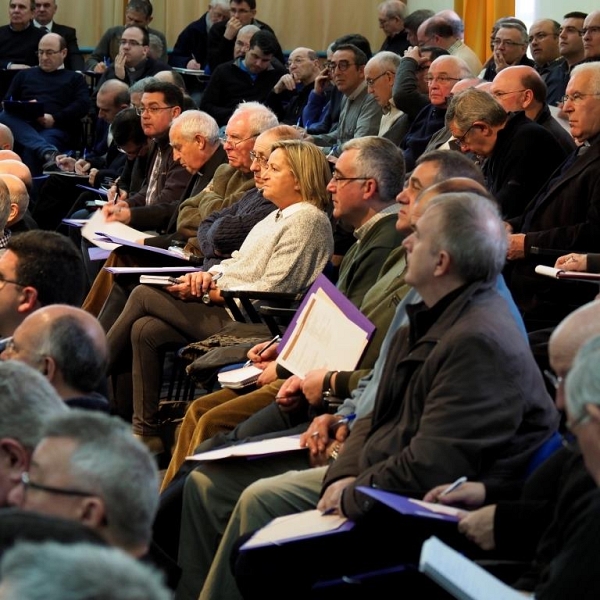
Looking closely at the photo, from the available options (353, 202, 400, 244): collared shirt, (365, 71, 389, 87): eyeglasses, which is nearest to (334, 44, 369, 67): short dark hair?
(365, 71, 389, 87): eyeglasses

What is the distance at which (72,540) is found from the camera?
1.65 m

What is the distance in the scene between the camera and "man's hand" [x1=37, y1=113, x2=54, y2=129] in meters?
10.1

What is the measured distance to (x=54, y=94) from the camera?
414 inches

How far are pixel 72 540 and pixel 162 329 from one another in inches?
130

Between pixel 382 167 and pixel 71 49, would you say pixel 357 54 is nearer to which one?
pixel 382 167

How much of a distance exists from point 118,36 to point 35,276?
27.5 ft

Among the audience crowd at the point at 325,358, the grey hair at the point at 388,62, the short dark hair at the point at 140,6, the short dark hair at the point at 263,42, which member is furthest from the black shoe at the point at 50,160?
the grey hair at the point at 388,62

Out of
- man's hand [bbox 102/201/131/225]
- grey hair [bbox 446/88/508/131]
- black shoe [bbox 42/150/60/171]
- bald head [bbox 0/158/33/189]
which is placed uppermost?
grey hair [bbox 446/88/508/131]

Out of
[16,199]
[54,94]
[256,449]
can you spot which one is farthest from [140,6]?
[256,449]

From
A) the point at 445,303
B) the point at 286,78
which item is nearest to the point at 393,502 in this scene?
the point at 445,303

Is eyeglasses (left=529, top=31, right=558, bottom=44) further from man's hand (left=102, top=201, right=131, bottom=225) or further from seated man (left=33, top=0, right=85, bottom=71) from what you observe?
seated man (left=33, top=0, right=85, bottom=71)

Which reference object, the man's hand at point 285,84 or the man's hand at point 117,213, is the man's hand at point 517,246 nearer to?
the man's hand at point 117,213

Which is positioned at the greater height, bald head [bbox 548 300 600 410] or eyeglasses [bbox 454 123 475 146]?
bald head [bbox 548 300 600 410]

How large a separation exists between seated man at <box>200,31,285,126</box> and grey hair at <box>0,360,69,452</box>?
741 centimetres
